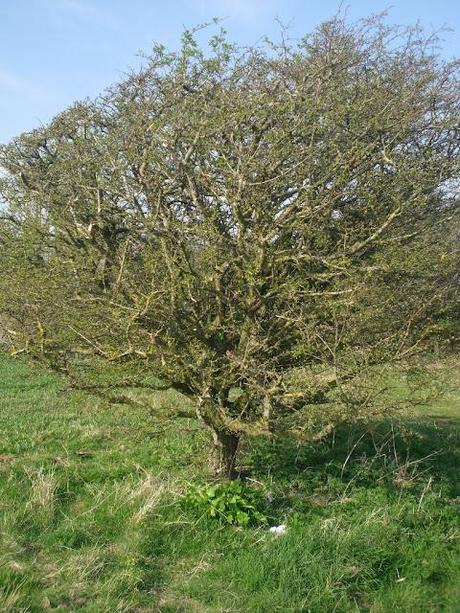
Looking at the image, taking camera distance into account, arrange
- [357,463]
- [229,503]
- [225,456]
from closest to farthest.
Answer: [229,503] < [225,456] < [357,463]

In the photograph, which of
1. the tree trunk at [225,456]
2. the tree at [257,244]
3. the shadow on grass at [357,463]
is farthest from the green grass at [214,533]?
the tree at [257,244]

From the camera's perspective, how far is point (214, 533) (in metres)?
5.21

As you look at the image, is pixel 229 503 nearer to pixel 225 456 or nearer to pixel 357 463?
pixel 225 456

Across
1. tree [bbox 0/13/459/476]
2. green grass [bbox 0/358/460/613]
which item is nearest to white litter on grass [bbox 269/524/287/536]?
green grass [bbox 0/358/460/613]

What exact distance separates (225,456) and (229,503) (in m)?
0.96

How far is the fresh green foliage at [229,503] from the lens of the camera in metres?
5.43

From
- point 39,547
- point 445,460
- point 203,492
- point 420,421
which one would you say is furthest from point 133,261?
point 420,421

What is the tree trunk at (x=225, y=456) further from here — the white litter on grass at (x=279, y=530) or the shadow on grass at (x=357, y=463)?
the white litter on grass at (x=279, y=530)

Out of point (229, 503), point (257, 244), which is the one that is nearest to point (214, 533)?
point (229, 503)

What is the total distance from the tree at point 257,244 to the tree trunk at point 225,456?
3 centimetres

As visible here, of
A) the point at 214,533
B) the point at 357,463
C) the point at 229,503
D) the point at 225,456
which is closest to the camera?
the point at 214,533

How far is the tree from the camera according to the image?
17.7 feet

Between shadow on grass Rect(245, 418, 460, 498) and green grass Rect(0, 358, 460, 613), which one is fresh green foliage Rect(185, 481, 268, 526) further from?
shadow on grass Rect(245, 418, 460, 498)

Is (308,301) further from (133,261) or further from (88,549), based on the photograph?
(88,549)
